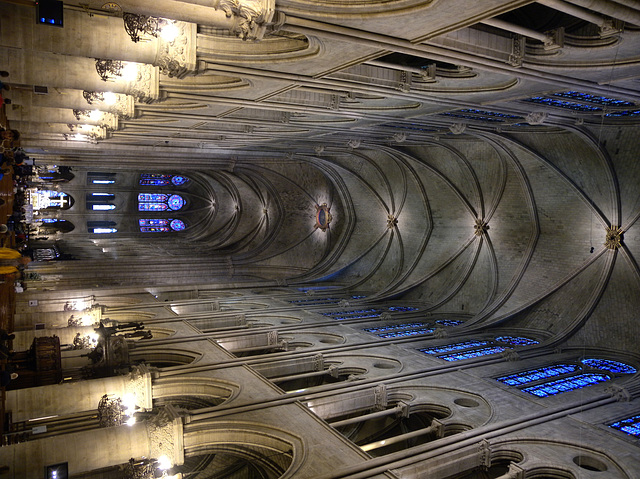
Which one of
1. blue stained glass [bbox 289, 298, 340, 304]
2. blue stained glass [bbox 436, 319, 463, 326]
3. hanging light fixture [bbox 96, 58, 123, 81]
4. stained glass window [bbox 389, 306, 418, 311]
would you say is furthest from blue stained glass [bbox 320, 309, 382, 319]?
hanging light fixture [bbox 96, 58, 123, 81]

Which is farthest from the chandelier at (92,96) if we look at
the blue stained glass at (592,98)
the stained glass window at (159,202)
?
the stained glass window at (159,202)

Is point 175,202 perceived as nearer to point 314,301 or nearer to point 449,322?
point 314,301

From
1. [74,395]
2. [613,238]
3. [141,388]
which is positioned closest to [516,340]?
[613,238]

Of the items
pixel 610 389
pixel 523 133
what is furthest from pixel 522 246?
pixel 610 389

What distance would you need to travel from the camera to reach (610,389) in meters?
15.5

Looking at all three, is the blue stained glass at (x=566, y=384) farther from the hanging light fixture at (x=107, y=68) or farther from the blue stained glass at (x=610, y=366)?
the hanging light fixture at (x=107, y=68)

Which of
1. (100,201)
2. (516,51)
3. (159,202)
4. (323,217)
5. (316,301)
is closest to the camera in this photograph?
(516,51)

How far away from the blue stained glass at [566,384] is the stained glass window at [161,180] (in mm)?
29449

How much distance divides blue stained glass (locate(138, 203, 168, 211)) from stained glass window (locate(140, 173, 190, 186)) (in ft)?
4.66

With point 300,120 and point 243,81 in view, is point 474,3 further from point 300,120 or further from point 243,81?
point 300,120

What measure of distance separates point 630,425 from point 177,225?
3203cm

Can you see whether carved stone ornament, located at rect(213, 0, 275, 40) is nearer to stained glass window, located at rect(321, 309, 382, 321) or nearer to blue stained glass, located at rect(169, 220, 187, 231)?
stained glass window, located at rect(321, 309, 382, 321)

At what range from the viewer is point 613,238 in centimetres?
2066

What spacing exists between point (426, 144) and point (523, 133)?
4.76 metres
